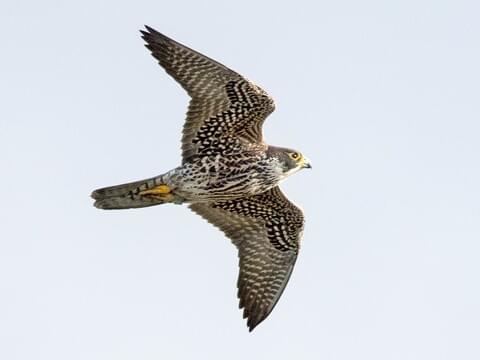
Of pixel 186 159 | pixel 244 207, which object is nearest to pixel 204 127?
pixel 186 159

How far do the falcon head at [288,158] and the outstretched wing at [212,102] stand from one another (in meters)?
0.29

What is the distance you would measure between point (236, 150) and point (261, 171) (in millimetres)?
544

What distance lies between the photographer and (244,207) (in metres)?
23.3

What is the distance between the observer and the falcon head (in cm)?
2183

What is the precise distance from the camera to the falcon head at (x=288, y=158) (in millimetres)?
21828

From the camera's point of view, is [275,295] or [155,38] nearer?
[155,38]

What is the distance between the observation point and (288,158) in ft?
71.8

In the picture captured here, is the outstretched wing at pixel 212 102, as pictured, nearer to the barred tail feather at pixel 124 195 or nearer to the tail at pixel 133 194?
the tail at pixel 133 194

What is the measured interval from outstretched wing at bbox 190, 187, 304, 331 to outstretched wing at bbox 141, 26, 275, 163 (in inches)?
64.6

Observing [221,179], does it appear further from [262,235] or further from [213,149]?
[262,235]

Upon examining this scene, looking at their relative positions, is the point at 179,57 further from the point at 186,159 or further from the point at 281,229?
the point at 281,229

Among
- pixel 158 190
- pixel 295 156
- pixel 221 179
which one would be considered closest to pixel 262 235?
pixel 295 156

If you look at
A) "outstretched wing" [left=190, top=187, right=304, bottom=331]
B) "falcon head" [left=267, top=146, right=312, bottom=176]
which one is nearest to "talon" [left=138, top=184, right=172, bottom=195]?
"outstretched wing" [left=190, top=187, right=304, bottom=331]

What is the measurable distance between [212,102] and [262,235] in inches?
120
